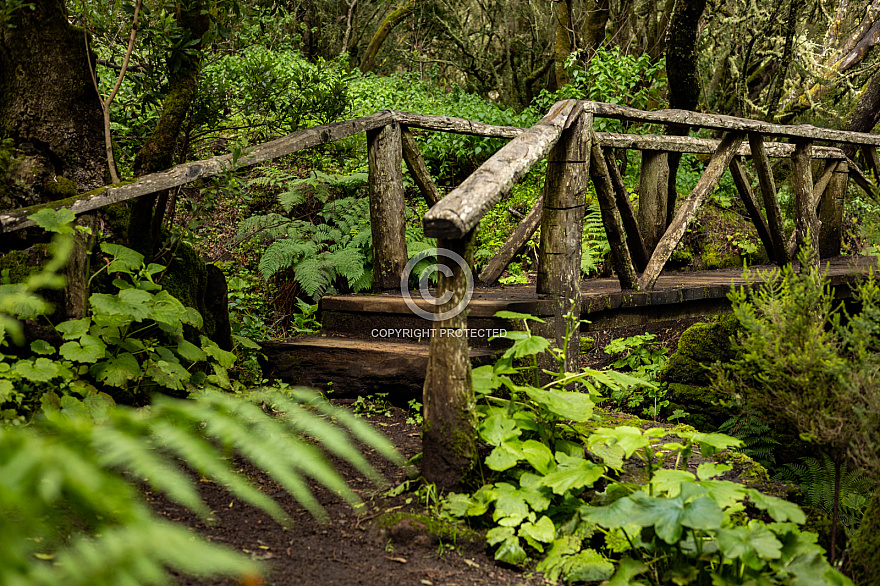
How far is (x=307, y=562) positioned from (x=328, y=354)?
186cm

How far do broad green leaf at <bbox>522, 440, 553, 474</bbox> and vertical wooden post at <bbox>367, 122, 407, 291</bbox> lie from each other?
206 centimetres

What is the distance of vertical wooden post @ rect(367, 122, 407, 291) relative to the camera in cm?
424

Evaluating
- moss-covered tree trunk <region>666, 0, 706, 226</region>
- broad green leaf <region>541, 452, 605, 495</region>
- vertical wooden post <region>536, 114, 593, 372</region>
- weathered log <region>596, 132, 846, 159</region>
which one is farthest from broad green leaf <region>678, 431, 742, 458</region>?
moss-covered tree trunk <region>666, 0, 706, 226</region>

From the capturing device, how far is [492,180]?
284 cm

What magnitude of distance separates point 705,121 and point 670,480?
311 centimetres

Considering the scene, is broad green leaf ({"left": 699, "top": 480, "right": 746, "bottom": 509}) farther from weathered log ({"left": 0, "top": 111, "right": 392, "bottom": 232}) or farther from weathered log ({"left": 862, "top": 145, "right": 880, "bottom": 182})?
weathered log ({"left": 862, "top": 145, "right": 880, "bottom": 182})

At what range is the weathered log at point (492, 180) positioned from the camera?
2.45 metres

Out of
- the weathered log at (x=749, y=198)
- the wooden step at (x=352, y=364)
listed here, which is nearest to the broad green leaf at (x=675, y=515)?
the wooden step at (x=352, y=364)

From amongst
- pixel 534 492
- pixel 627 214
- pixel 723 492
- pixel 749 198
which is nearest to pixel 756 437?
pixel 627 214

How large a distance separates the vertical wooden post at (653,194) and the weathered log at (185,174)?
8.11 feet

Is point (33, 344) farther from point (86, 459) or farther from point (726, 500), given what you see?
point (726, 500)

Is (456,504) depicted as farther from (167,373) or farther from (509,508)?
(167,373)

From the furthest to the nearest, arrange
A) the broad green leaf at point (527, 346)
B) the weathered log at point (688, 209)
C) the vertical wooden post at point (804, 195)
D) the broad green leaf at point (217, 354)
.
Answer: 1. the vertical wooden post at point (804, 195)
2. the weathered log at point (688, 209)
3. the broad green leaf at point (217, 354)
4. the broad green leaf at point (527, 346)

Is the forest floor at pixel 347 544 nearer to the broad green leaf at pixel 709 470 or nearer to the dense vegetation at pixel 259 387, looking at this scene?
the dense vegetation at pixel 259 387
